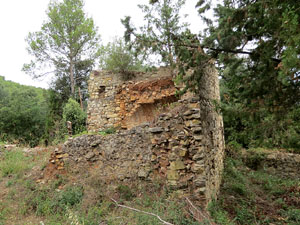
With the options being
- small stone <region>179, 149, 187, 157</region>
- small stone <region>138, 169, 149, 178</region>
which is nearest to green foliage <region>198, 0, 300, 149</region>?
small stone <region>179, 149, 187, 157</region>

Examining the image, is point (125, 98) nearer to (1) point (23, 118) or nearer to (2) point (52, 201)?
(2) point (52, 201)

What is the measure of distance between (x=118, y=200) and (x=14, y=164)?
498 cm

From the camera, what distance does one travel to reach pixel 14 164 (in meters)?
7.33

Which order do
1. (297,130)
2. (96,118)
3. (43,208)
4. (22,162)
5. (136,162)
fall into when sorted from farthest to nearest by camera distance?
(96,118) → (22,162) → (136,162) → (43,208) → (297,130)

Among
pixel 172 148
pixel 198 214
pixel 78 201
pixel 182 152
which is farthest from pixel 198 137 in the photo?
pixel 78 201

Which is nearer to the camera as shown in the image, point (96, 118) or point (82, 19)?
point (96, 118)

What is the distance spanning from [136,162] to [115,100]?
5020 millimetres

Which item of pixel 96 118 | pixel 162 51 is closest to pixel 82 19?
pixel 96 118

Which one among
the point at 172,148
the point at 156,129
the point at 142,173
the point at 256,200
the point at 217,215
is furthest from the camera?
the point at 256,200

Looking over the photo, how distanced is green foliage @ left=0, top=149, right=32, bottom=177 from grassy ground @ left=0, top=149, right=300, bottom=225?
0.12 ft

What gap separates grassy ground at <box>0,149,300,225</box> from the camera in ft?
13.4

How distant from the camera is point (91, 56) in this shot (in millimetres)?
15906

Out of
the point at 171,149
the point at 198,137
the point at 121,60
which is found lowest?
the point at 171,149

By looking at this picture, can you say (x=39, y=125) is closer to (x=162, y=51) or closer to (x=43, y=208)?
(x=43, y=208)
